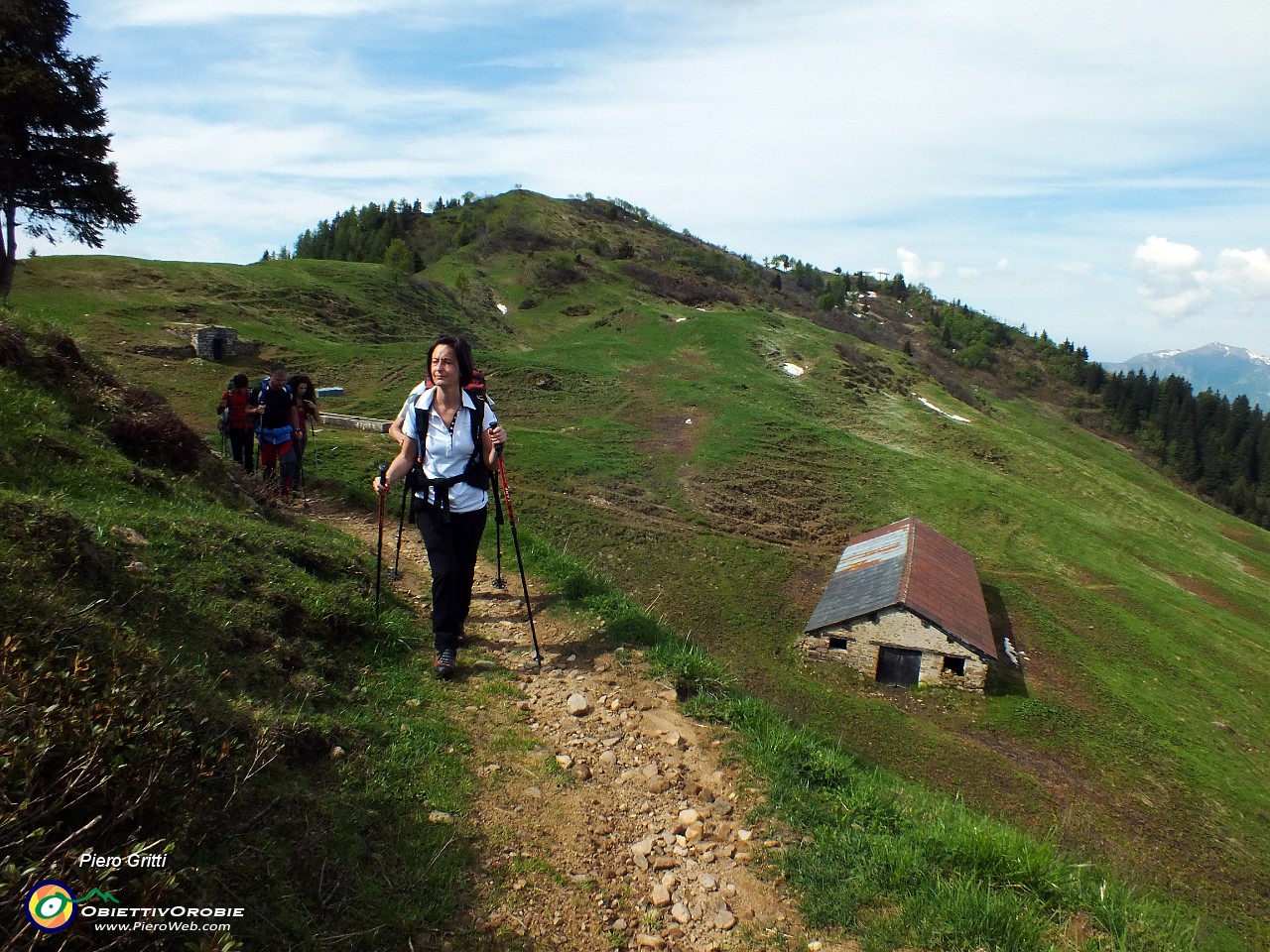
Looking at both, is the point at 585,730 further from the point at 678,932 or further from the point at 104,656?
the point at 104,656

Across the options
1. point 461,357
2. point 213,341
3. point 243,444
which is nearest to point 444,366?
point 461,357

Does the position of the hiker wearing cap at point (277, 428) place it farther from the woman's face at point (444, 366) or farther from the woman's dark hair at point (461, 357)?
the woman's face at point (444, 366)

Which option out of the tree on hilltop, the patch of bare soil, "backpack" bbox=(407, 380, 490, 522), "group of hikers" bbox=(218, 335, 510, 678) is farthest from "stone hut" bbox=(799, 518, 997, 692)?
the tree on hilltop

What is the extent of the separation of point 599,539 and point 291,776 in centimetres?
2109

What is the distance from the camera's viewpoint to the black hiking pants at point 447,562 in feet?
21.5

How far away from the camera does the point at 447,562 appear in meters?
6.58

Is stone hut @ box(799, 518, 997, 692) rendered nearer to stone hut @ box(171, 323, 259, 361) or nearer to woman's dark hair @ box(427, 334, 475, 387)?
woman's dark hair @ box(427, 334, 475, 387)

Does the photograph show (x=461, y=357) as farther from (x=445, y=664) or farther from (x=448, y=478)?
(x=445, y=664)

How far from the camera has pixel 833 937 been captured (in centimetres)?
404

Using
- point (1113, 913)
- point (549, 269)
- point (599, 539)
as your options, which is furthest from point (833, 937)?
point (549, 269)

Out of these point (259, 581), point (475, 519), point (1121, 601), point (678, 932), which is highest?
point (475, 519)

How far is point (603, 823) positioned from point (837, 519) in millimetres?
28530

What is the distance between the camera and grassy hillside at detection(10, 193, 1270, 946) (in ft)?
55.9

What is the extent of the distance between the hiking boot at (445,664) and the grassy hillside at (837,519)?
3119 millimetres
